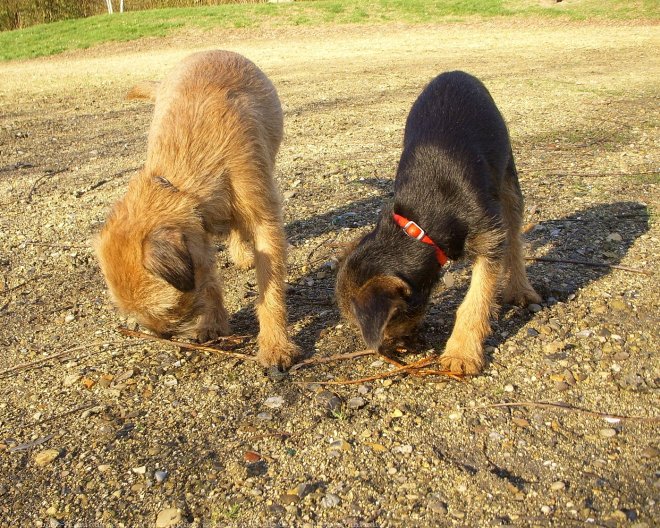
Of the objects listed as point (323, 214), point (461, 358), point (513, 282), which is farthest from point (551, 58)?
point (461, 358)

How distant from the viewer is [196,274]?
3766 millimetres

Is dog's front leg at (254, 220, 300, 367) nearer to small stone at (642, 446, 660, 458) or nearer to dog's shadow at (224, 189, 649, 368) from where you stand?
dog's shadow at (224, 189, 649, 368)

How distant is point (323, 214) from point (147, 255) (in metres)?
3.17

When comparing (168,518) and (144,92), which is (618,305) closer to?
(168,518)

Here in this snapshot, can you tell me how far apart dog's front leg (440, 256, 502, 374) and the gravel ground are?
117mm

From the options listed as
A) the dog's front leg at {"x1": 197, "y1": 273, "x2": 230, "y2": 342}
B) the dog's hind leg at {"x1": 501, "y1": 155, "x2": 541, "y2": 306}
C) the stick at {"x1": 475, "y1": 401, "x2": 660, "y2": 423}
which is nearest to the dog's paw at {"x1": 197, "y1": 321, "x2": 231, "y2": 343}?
the dog's front leg at {"x1": 197, "y1": 273, "x2": 230, "y2": 342}

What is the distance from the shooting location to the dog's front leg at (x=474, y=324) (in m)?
3.83

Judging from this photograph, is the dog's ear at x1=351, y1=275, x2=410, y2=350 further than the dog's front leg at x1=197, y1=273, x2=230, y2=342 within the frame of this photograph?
No

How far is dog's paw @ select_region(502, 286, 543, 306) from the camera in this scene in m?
4.57

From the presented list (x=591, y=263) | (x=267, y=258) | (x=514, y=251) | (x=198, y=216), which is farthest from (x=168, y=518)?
(x=591, y=263)

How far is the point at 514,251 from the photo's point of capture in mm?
4660

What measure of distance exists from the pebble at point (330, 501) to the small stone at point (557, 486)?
968 millimetres

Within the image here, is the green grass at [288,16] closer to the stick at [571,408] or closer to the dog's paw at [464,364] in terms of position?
the dog's paw at [464,364]

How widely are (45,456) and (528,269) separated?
3.66 metres
